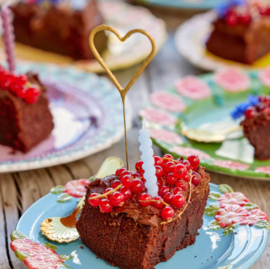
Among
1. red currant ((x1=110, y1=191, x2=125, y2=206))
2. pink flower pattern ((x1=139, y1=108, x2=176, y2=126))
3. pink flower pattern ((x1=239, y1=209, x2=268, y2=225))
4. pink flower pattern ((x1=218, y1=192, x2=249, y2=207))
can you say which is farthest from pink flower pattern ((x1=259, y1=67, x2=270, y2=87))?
red currant ((x1=110, y1=191, x2=125, y2=206))

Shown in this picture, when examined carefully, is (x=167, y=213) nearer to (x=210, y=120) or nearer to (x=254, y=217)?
(x=254, y=217)

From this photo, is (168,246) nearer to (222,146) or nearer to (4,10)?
(222,146)

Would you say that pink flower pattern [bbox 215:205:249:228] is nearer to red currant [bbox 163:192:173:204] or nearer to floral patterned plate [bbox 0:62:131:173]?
red currant [bbox 163:192:173:204]

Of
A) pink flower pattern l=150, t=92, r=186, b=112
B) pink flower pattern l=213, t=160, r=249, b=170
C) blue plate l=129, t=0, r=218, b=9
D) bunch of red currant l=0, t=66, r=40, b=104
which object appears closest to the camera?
pink flower pattern l=213, t=160, r=249, b=170

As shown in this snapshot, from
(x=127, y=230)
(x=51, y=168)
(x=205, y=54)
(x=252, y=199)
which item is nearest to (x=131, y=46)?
(x=205, y=54)

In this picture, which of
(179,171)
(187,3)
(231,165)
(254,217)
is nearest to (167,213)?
(179,171)

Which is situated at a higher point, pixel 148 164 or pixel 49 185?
pixel 148 164
